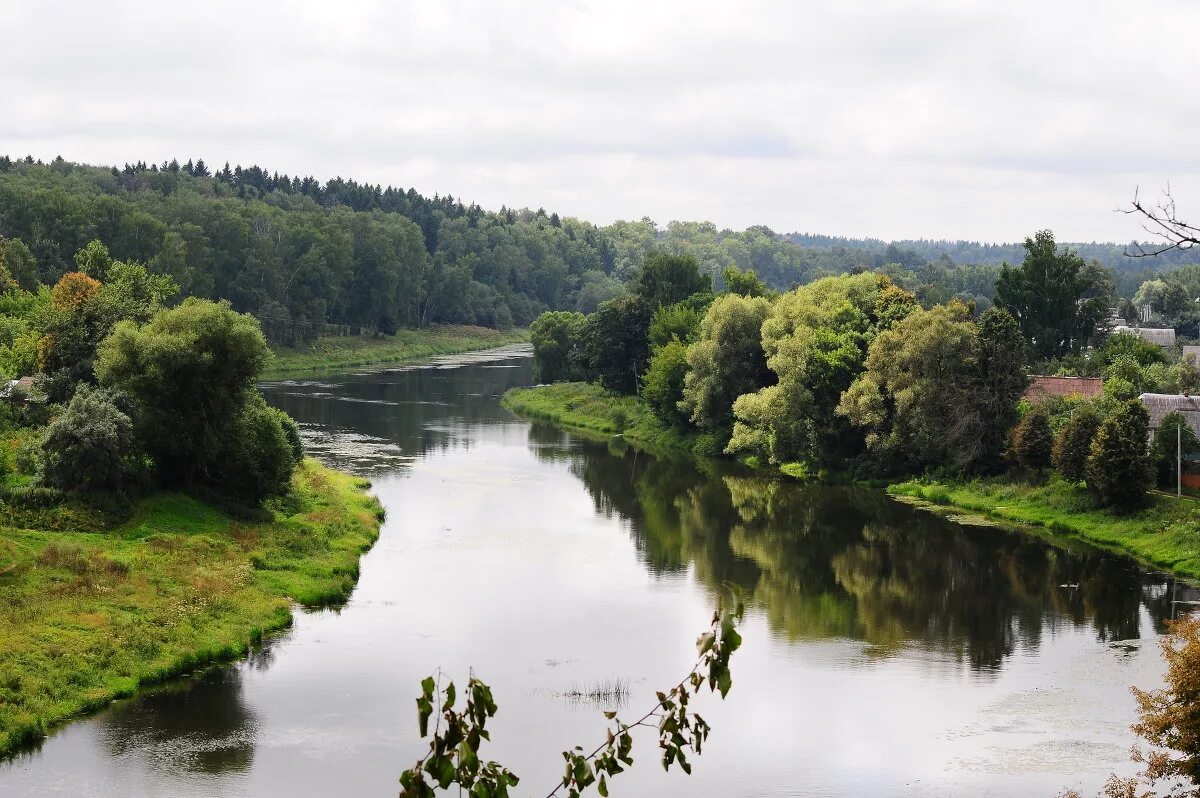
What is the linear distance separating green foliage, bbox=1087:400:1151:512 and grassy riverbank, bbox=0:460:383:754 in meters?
27.9

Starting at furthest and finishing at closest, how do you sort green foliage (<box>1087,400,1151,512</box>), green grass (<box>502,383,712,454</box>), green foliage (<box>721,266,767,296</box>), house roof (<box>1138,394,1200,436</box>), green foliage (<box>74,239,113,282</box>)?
green foliage (<box>721,266,767,296</box>) → green foliage (<box>74,239,113,282</box>) → green grass (<box>502,383,712,454</box>) → house roof (<box>1138,394,1200,436</box>) → green foliage (<box>1087,400,1151,512</box>)

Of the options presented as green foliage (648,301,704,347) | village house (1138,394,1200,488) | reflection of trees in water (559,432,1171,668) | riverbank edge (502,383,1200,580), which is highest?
green foliage (648,301,704,347)

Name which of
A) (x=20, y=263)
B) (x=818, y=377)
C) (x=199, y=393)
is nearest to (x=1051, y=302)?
(x=818, y=377)

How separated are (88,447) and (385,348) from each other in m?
103

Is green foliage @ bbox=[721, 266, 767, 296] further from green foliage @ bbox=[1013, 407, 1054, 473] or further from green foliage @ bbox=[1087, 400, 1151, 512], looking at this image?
green foliage @ bbox=[1087, 400, 1151, 512]

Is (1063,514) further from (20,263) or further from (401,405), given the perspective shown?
(20,263)

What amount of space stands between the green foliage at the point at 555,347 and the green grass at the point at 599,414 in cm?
227

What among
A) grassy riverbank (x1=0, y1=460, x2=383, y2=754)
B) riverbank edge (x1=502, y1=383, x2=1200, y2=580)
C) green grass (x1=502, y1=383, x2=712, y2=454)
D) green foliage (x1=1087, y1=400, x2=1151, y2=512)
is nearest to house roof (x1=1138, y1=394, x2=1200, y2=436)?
green foliage (x1=1087, y1=400, x2=1151, y2=512)

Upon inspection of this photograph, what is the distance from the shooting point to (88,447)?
41.5 meters

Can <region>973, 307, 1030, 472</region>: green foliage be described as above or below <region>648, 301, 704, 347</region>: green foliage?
below

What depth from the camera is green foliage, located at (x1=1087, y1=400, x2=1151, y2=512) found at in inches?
2008

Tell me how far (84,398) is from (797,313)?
41.2 metres

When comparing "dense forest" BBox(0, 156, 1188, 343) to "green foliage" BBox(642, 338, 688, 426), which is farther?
"dense forest" BBox(0, 156, 1188, 343)

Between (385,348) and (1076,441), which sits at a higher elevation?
(385,348)
